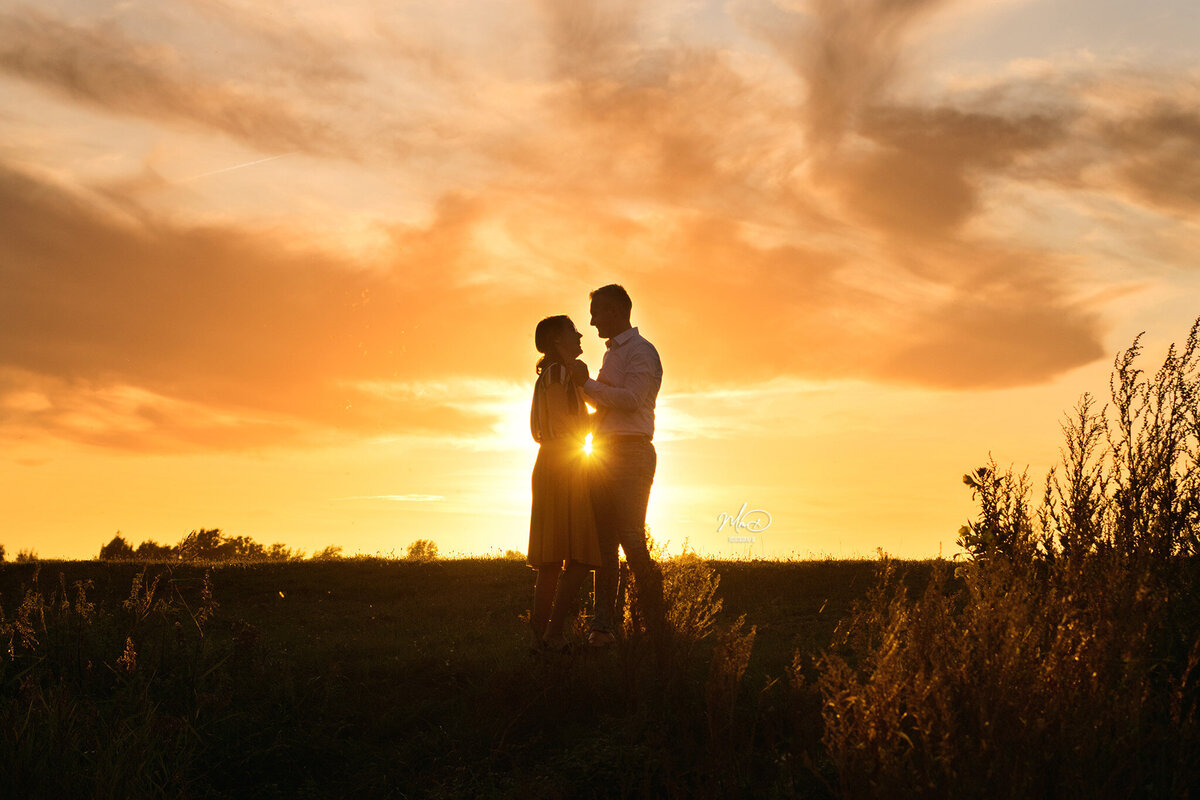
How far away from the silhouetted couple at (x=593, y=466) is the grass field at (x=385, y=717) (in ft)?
1.74

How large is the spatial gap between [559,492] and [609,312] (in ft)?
4.59

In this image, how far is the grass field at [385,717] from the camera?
499cm

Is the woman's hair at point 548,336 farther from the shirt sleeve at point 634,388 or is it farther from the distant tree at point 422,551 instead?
the distant tree at point 422,551

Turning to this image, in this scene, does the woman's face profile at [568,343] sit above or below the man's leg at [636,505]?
above

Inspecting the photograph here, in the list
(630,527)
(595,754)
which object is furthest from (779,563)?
(595,754)

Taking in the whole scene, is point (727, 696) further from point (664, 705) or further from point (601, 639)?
point (601, 639)

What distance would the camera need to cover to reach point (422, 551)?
55.6 feet

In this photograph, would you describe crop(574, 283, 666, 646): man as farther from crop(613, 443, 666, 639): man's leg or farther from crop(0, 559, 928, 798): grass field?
crop(0, 559, 928, 798): grass field

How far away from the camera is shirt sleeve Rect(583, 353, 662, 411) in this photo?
679 cm

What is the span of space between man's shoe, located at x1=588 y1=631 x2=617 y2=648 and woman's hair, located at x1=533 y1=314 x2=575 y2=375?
2.00m

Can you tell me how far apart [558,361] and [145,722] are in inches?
140

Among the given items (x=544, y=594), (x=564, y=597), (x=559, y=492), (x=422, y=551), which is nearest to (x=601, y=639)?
(x=564, y=597)

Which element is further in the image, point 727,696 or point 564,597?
point 564,597

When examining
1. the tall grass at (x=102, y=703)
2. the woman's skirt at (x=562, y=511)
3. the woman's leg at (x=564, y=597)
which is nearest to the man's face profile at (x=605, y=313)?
the woman's skirt at (x=562, y=511)
